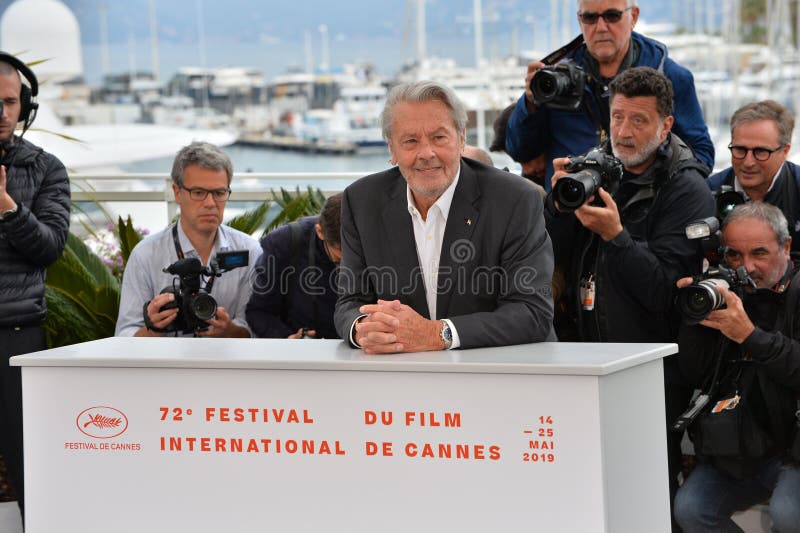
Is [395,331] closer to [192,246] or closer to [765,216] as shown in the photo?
[765,216]

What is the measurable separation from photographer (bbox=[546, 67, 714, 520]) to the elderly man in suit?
654 millimetres

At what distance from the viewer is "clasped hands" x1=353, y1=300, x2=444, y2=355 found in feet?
8.96

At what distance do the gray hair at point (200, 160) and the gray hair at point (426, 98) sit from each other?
149 cm

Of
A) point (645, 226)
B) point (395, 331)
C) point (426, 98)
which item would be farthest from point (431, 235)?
point (645, 226)

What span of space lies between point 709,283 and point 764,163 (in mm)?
912

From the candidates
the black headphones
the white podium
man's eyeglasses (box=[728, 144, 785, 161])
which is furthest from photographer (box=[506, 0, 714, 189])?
the black headphones

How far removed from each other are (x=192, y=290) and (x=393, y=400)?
1697 millimetres

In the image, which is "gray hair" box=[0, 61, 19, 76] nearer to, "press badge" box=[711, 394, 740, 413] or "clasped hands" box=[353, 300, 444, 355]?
"clasped hands" box=[353, 300, 444, 355]

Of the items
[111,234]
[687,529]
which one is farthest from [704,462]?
[111,234]

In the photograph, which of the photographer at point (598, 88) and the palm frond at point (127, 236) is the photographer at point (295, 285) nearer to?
the photographer at point (598, 88)

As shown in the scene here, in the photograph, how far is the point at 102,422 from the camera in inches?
109

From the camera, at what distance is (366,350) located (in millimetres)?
2750

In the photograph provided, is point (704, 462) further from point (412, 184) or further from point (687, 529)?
point (412, 184)

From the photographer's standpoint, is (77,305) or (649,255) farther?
(77,305)
